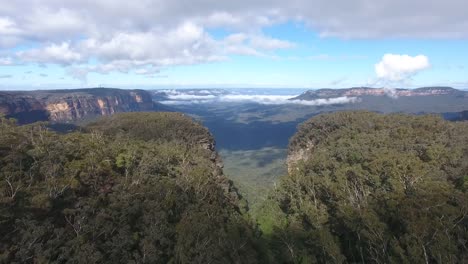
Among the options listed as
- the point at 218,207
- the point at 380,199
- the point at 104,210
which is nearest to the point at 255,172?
the point at 218,207

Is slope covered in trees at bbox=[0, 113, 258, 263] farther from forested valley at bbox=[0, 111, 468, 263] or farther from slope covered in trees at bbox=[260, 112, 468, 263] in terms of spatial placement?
slope covered in trees at bbox=[260, 112, 468, 263]

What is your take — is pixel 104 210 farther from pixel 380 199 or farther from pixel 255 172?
pixel 255 172

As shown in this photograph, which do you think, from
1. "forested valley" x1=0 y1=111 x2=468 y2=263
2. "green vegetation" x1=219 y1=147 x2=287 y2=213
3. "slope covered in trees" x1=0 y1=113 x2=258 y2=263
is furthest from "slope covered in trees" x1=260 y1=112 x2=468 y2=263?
"green vegetation" x1=219 y1=147 x2=287 y2=213

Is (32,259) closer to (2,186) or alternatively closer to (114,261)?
(114,261)

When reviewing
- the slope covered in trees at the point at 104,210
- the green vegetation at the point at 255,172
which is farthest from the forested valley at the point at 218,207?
the green vegetation at the point at 255,172

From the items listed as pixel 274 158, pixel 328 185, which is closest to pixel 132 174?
pixel 328 185

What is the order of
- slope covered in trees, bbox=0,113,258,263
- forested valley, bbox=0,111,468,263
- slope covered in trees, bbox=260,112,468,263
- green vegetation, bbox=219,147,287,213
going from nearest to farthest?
slope covered in trees, bbox=0,113,258,263 < forested valley, bbox=0,111,468,263 < slope covered in trees, bbox=260,112,468,263 < green vegetation, bbox=219,147,287,213
